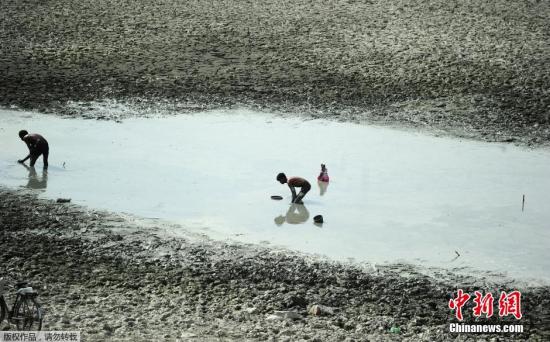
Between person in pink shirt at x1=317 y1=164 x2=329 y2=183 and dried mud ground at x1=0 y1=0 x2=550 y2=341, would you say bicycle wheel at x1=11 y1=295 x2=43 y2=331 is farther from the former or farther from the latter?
person in pink shirt at x1=317 y1=164 x2=329 y2=183

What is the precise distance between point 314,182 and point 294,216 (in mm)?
1428

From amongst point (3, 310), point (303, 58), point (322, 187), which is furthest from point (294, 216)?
point (303, 58)

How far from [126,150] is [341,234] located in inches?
216

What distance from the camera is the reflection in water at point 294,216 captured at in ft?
48.3

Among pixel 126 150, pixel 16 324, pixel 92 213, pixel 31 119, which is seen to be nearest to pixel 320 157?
pixel 126 150

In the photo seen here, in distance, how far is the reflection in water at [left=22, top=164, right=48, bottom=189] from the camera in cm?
1591

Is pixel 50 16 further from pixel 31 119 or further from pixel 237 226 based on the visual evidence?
pixel 237 226

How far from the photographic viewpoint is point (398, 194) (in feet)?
51.8

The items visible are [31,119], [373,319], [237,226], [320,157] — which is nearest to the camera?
[373,319]

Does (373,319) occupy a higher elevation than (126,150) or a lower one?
lower

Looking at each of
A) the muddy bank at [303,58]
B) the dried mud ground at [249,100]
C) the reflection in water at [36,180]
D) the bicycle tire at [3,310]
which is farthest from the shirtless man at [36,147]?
the bicycle tire at [3,310]

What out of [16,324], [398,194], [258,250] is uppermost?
[398,194]

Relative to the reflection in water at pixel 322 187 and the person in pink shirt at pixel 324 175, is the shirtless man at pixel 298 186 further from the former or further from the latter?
the person in pink shirt at pixel 324 175

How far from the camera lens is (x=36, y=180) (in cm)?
1619
